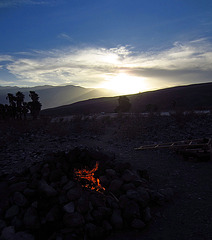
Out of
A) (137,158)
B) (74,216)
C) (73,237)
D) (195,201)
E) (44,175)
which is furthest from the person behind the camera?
(137,158)

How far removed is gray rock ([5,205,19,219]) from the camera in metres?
4.62

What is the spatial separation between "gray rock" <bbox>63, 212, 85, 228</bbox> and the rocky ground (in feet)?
2.72

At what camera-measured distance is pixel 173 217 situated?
15.4 ft

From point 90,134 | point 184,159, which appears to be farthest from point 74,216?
point 90,134

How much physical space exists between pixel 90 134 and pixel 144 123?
4.49 meters

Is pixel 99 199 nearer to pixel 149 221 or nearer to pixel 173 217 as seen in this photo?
pixel 149 221

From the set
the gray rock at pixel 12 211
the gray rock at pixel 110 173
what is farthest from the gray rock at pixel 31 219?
the gray rock at pixel 110 173

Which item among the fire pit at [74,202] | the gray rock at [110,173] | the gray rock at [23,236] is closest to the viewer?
the gray rock at [23,236]

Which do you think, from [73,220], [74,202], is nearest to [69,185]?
[74,202]

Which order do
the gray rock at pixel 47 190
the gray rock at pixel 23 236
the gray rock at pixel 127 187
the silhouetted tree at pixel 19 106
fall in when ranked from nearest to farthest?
the gray rock at pixel 23 236
the gray rock at pixel 47 190
the gray rock at pixel 127 187
the silhouetted tree at pixel 19 106

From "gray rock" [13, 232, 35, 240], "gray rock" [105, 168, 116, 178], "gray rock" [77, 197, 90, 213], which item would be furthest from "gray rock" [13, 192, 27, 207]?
"gray rock" [105, 168, 116, 178]

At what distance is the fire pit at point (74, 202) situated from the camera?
429 cm

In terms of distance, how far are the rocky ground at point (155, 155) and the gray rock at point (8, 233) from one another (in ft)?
7.41

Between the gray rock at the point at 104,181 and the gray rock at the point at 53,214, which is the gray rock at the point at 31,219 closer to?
the gray rock at the point at 53,214
